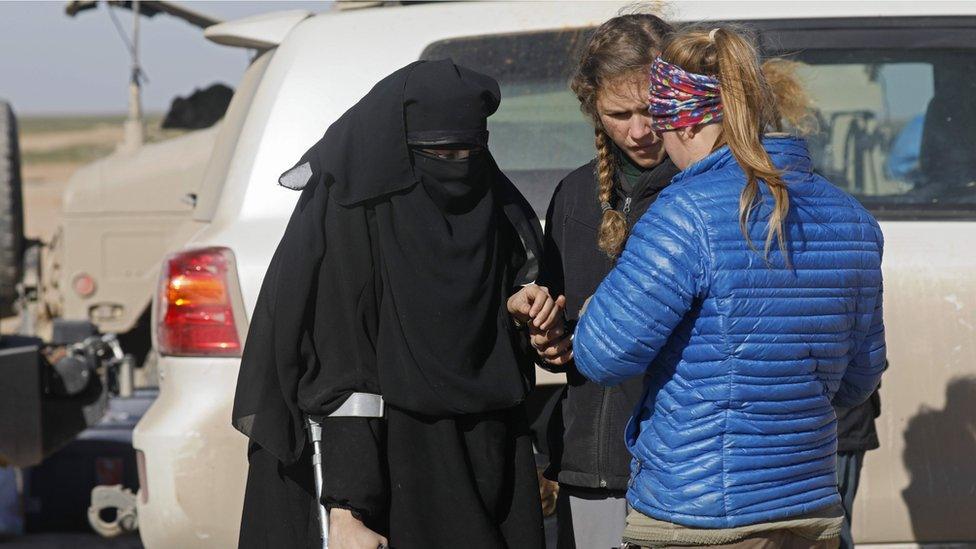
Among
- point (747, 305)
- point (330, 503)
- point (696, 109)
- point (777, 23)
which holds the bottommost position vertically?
point (330, 503)

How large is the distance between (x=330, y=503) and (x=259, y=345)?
0.36 m

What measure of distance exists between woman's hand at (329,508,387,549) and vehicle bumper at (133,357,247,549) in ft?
3.12

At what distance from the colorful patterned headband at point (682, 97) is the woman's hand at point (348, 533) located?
97 centimetres

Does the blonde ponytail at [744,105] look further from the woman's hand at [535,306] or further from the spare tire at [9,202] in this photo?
the spare tire at [9,202]

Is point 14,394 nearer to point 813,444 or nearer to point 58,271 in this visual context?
point 58,271

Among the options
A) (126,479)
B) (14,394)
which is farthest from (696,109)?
(126,479)

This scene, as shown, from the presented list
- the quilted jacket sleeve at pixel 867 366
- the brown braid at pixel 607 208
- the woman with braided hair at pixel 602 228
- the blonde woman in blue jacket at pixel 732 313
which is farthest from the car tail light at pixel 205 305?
the quilted jacket sleeve at pixel 867 366

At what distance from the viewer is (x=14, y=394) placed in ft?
15.2

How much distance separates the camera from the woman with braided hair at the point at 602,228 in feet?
8.16

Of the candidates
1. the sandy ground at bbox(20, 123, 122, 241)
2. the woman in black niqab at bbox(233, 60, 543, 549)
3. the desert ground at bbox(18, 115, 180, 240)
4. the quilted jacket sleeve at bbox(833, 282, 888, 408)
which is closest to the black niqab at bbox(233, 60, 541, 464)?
the woman in black niqab at bbox(233, 60, 543, 549)

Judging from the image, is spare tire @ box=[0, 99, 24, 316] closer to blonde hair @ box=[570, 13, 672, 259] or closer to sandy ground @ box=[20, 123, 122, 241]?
blonde hair @ box=[570, 13, 672, 259]

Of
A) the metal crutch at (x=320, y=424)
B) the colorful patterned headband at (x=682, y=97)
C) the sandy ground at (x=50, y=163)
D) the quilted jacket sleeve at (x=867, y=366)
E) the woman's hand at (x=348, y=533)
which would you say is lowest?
the woman's hand at (x=348, y=533)

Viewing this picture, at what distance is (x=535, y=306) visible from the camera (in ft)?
7.59

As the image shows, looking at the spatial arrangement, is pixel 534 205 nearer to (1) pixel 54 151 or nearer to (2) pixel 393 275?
(2) pixel 393 275
